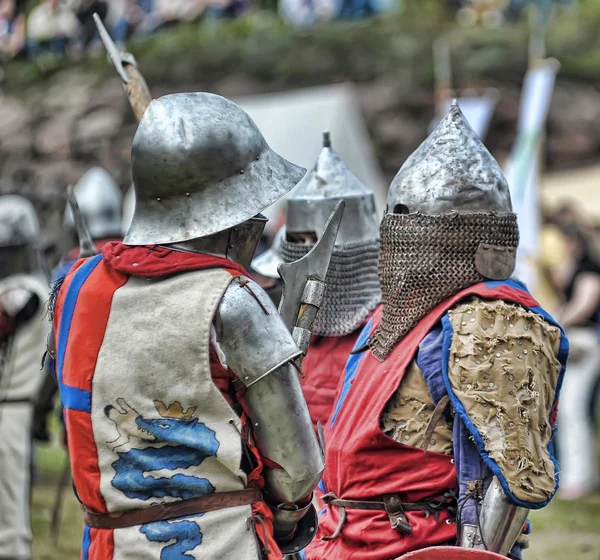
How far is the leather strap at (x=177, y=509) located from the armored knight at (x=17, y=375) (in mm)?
3410

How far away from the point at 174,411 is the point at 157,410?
4 centimetres

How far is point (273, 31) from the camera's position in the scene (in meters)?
15.8

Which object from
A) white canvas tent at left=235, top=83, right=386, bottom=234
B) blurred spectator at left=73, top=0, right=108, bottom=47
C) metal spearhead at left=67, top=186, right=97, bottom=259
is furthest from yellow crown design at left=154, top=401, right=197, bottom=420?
blurred spectator at left=73, top=0, right=108, bottom=47

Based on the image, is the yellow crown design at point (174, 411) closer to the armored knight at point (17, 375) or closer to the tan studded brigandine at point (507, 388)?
the tan studded brigandine at point (507, 388)

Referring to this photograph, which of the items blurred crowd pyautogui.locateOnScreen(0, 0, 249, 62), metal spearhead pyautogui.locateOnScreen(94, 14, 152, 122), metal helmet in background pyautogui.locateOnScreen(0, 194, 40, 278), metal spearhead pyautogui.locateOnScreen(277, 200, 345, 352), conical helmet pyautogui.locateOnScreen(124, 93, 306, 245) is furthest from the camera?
blurred crowd pyautogui.locateOnScreen(0, 0, 249, 62)

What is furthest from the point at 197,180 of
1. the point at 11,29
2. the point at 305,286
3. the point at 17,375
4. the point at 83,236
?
the point at 11,29

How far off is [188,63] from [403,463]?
46.6 ft

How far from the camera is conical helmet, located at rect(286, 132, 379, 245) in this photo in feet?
14.2

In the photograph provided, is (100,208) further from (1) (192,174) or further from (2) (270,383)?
(2) (270,383)

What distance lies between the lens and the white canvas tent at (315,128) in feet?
38.5

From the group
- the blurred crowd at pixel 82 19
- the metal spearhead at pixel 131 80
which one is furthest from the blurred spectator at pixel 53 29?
the metal spearhead at pixel 131 80

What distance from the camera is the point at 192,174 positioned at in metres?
2.62

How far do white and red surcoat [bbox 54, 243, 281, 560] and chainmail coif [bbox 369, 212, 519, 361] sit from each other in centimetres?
70

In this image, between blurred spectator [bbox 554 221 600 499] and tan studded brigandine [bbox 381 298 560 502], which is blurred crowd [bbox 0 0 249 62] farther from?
tan studded brigandine [bbox 381 298 560 502]
